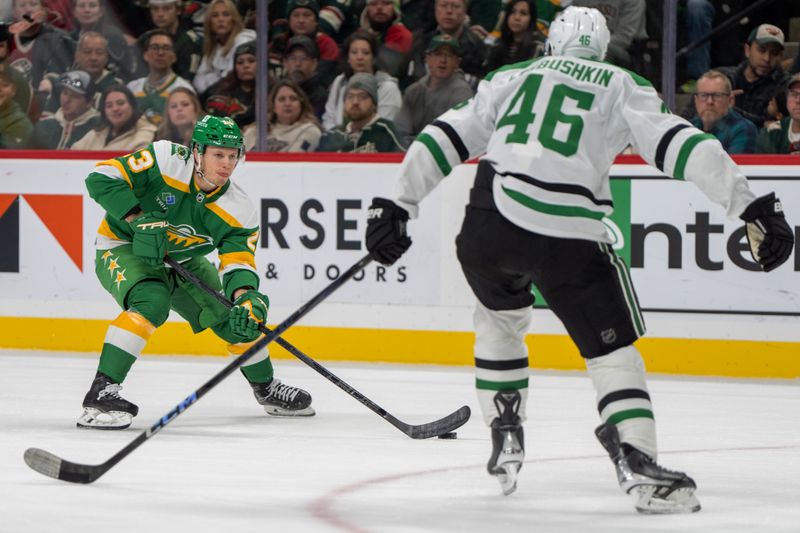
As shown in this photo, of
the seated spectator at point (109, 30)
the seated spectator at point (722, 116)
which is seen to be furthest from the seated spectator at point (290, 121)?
the seated spectator at point (722, 116)

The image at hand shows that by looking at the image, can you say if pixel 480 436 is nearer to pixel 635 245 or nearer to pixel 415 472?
pixel 415 472

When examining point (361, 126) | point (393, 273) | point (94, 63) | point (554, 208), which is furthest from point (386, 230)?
point (94, 63)

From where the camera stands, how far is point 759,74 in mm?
6320

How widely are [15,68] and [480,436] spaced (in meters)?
3.85

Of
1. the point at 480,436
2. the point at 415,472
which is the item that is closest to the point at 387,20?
the point at 480,436

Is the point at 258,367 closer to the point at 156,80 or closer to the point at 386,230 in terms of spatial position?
the point at 386,230

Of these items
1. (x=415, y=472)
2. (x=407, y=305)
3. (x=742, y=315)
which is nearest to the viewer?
(x=415, y=472)

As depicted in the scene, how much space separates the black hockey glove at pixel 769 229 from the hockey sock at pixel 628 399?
0.35 m

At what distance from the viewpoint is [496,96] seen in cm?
356

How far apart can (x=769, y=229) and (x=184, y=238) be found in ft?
7.59

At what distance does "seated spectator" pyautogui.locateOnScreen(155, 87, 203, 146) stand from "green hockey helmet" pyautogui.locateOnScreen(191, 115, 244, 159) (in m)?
2.40

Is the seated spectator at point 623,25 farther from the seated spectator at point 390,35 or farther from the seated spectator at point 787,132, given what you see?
the seated spectator at point 390,35

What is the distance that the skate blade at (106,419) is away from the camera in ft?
15.6

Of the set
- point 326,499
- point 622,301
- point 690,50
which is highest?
point 690,50
